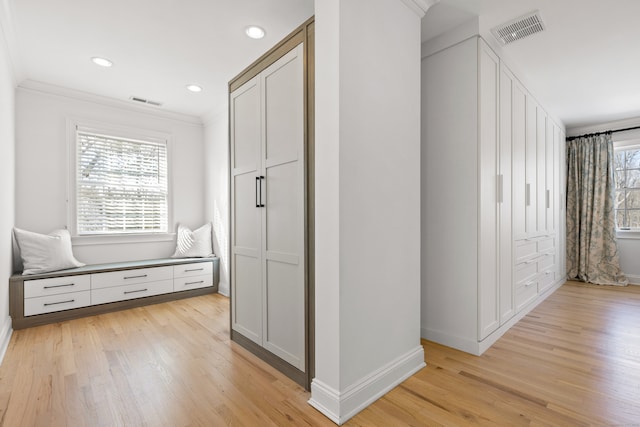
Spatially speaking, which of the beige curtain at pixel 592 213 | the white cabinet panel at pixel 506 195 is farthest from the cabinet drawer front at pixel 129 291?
the beige curtain at pixel 592 213

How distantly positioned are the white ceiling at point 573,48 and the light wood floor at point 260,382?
2539mm

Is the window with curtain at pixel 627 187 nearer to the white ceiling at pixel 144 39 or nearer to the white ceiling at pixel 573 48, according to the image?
the white ceiling at pixel 573 48

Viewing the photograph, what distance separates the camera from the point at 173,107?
4309 mm

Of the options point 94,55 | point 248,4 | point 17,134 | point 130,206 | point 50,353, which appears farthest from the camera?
point 130,206

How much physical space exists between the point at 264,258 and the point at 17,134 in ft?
11.1

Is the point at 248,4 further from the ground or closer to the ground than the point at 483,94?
further from the ground

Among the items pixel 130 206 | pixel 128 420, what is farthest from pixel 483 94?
→ pixel 130 206

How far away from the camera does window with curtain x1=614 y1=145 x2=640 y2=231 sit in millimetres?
4832

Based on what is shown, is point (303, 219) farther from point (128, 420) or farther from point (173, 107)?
point (173, 107)

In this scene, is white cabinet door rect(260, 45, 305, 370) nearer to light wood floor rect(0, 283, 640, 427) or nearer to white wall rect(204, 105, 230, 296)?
light wood floor rect(0, 283, 640, 427)

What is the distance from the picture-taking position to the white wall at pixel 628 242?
4711mm

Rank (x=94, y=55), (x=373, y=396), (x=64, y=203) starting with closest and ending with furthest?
(x=373, y=396), (x=94, y=55), (x=64, y=203)

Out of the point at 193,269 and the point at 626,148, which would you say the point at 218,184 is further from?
the point at 626,148

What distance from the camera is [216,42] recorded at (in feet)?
9.06
